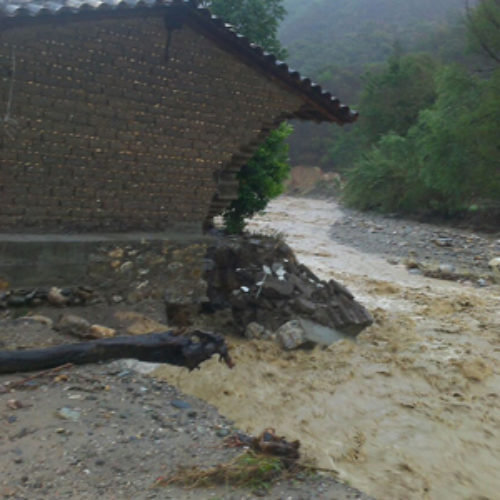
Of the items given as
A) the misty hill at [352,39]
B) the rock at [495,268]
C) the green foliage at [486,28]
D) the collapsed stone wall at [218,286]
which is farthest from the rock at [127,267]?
the misty hill at [352,39]

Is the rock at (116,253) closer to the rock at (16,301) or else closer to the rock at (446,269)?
the rock at (16,301)

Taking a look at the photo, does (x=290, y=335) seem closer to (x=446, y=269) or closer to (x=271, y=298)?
(x=271, y=298)

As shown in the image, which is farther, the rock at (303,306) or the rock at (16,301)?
the rock at (303,306)

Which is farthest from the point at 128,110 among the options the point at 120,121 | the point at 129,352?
the point at 129,352

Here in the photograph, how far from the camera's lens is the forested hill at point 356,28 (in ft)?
173

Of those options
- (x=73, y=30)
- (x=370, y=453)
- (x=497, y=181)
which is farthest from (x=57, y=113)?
(x=497, y=181)

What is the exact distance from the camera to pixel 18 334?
5113 millimetres

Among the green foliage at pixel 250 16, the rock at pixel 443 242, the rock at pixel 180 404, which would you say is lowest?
the rock at pixel 180 404

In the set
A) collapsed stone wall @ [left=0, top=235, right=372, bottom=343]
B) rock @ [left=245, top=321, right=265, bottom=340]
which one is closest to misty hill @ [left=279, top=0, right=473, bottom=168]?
collapsed stone wall @ [left=0, top=235, right=372, bottom=343]

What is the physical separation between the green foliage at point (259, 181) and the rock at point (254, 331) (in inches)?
89.1

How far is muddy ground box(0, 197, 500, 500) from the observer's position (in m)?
3.32

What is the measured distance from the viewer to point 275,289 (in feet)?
23.4

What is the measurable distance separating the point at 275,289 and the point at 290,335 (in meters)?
0.65

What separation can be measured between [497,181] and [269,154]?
10027 mm
